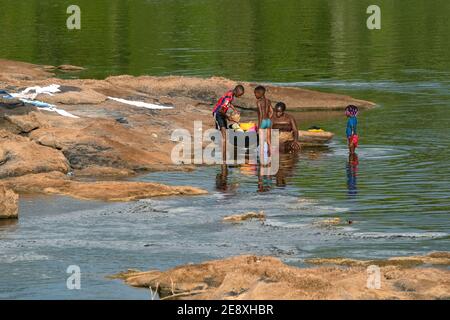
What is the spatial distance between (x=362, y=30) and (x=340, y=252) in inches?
1599

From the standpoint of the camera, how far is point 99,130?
24.6 meters

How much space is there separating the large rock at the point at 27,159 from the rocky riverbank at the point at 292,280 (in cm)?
696

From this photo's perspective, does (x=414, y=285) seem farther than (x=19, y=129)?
No

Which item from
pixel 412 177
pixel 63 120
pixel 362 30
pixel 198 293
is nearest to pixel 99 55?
pixel 362 30

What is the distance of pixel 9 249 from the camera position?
1694 cm

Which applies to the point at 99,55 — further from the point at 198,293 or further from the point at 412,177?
the point at 198,293

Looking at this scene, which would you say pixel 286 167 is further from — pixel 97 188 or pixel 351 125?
pixel 97 188

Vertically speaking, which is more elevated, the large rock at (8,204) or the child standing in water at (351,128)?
the child standing in water at (351,128)

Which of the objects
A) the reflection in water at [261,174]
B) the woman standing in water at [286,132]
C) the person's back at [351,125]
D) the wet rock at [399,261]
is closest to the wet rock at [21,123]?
the reflection in water at [261,174]

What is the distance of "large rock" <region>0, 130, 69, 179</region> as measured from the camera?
22000 mm

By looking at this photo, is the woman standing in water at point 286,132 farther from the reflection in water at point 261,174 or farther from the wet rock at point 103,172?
the wet rock at point 103,172

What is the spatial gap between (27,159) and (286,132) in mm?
5927

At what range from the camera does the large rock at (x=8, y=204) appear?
737 inches

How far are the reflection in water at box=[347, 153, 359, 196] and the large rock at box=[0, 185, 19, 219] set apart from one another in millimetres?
5485
